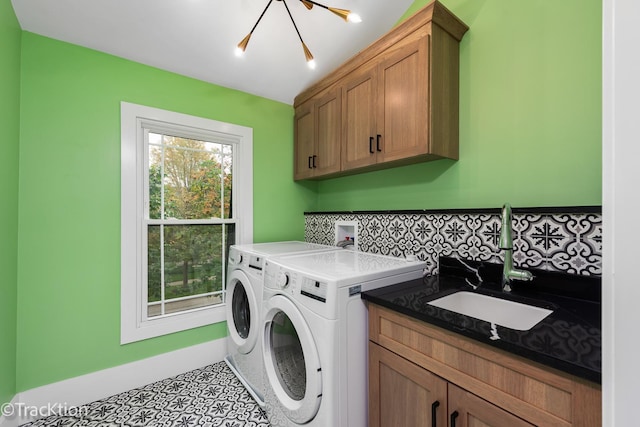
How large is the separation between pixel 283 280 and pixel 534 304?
1.13 meters

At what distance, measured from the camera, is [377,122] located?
1718 millimetres

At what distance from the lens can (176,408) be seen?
1685 mm

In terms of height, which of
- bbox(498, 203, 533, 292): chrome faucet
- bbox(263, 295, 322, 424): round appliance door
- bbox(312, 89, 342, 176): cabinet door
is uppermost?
bbox(312, 89, 342, 176): cabinet door

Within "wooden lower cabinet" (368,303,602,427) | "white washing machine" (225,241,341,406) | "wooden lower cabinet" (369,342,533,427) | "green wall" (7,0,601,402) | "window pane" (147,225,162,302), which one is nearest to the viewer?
"wooden lower cabinet" (368,303,602,427)

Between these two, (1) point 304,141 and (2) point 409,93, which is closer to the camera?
(2) point 409,93

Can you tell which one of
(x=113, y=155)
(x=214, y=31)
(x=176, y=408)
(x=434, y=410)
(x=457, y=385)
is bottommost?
(x=176, y=408)

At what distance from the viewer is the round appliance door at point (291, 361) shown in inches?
45.9

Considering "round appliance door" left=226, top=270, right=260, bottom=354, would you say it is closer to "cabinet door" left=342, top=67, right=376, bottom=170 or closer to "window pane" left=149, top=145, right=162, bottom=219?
"window pane" left=149, top=145, right=162, bottom=219

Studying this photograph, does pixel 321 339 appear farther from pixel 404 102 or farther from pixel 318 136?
pixel 318 136

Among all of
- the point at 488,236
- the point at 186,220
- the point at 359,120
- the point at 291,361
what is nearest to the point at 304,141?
the point at 359,120

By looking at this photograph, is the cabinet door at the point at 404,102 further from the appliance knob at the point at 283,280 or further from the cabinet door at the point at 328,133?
the appliance knob at the point at 283,280

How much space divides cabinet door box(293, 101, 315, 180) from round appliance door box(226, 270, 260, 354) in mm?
1081

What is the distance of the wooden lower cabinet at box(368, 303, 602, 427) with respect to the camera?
0.68 m

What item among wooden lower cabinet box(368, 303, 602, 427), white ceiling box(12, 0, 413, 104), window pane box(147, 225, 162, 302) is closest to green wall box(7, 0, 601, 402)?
white ceiling box(12, 0, 413, 104)
